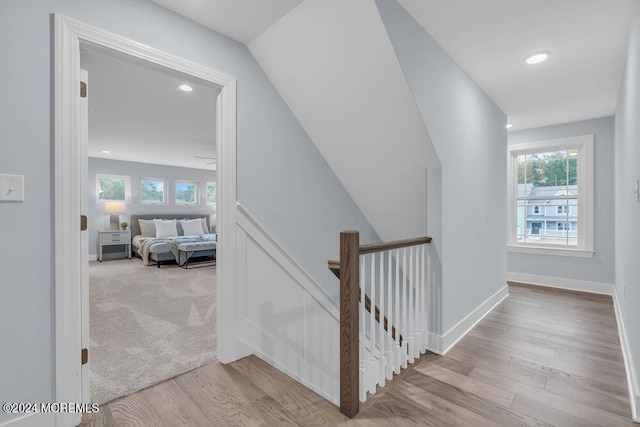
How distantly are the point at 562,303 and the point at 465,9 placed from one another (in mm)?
3595

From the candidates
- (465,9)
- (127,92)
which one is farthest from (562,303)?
(127,92)

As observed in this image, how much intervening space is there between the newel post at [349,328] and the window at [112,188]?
759cm

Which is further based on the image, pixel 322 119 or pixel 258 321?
pixel 322 119

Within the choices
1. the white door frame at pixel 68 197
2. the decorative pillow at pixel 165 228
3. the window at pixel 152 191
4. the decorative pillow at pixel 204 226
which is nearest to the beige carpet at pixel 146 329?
the white door frame at pixel 68 197

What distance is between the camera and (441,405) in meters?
1.76

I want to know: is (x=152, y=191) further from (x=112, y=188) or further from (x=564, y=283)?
(x=564, y=283)

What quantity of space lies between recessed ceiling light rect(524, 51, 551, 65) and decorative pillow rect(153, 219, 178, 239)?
7.31 meters

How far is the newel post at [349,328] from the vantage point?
1658 mm

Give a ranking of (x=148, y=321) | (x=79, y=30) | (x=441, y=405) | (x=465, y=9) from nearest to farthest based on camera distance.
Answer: (x=79, y=30)
(x=441, y=405)
(x=465, y=9)
(x=148, y=321)

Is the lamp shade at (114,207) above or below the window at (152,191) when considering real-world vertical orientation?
below
